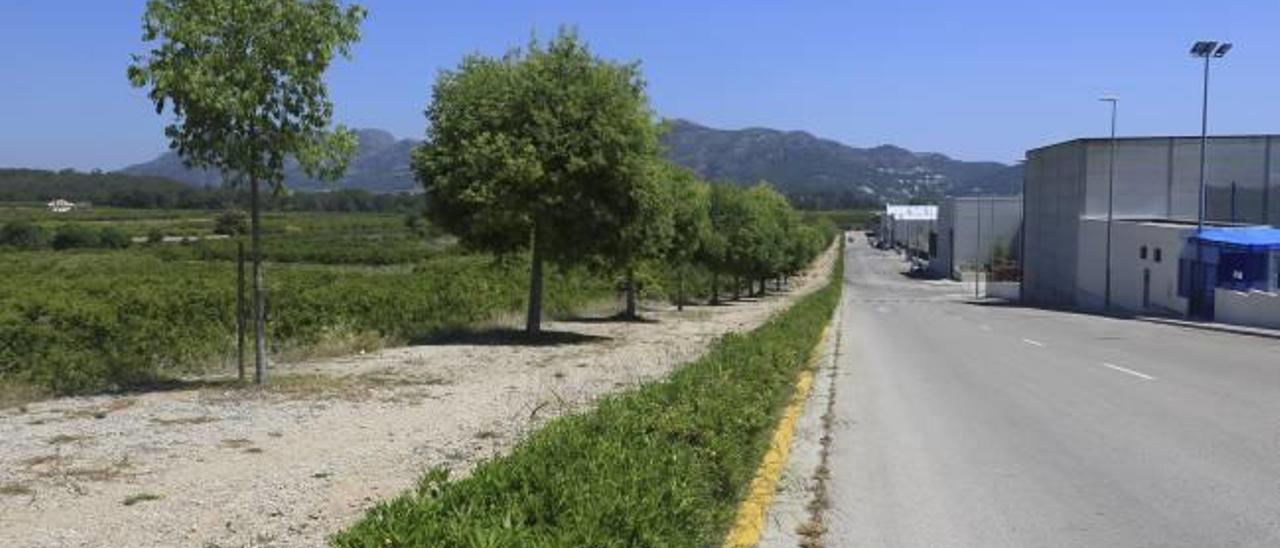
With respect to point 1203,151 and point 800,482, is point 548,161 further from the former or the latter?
point 1203,151

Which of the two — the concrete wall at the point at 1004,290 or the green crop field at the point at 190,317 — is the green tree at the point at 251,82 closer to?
the green crop field at the point at 190,317

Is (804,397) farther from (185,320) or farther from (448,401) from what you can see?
(185,320)

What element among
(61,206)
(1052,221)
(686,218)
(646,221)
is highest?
(61,206)

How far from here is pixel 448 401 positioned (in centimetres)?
1328

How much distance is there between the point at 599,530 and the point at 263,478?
464 centimetres

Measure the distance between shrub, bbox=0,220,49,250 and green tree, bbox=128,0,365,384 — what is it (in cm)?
6978

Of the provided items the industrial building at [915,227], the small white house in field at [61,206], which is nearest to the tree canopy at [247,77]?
the small white house in field at [61,206]

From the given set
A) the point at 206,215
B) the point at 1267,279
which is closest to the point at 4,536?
the point at 1267,279

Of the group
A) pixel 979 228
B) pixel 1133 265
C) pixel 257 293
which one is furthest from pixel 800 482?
pixel 979 228

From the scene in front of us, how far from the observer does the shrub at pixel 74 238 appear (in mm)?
76625

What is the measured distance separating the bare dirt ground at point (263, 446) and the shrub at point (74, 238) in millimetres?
66949

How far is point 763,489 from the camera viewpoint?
8273mm

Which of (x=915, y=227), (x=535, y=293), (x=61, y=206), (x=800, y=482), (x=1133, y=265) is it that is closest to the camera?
(x=800, y=482)

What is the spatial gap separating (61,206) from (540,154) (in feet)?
367
